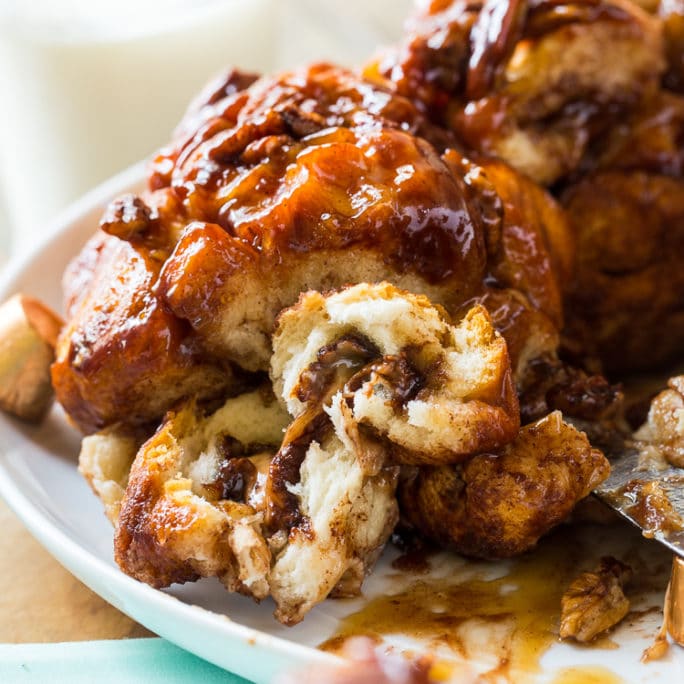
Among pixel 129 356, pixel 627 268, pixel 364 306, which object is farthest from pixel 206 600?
pixel 627 268

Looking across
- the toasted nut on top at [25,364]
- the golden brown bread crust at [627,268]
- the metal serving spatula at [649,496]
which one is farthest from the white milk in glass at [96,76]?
the metal serving spatula at [649,496]

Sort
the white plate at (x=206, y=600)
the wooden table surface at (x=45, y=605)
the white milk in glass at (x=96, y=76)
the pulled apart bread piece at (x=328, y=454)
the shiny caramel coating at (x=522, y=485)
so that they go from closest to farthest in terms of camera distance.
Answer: the white plate at (x=206, y=600) → the pulled apart bread piece at (x=328, y=454) → the shiny caramel coating at (x=522, y=485) → the wooden table surface at (x=45, y=605) → the white milk in glass at (x=96, y=76)

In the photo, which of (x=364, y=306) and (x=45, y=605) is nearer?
(x=364, y=306)

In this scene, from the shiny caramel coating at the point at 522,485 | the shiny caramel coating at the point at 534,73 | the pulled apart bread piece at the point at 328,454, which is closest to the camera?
the pulled apart bread piece at the point at 328,454

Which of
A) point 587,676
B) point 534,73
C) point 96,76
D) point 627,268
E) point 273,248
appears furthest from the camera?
point 96,76

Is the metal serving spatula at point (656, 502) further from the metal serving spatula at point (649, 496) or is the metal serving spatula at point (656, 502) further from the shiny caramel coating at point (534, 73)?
the shiny caramel coating at point (534, 73)

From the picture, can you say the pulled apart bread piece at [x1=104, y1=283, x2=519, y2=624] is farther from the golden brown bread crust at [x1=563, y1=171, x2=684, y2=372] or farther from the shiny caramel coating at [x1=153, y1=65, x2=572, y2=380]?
the golden brown bread crust at [x1=563, y1=171, x2=684, y2=372]

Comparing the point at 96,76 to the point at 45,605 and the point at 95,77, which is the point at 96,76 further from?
the point at 45,605
